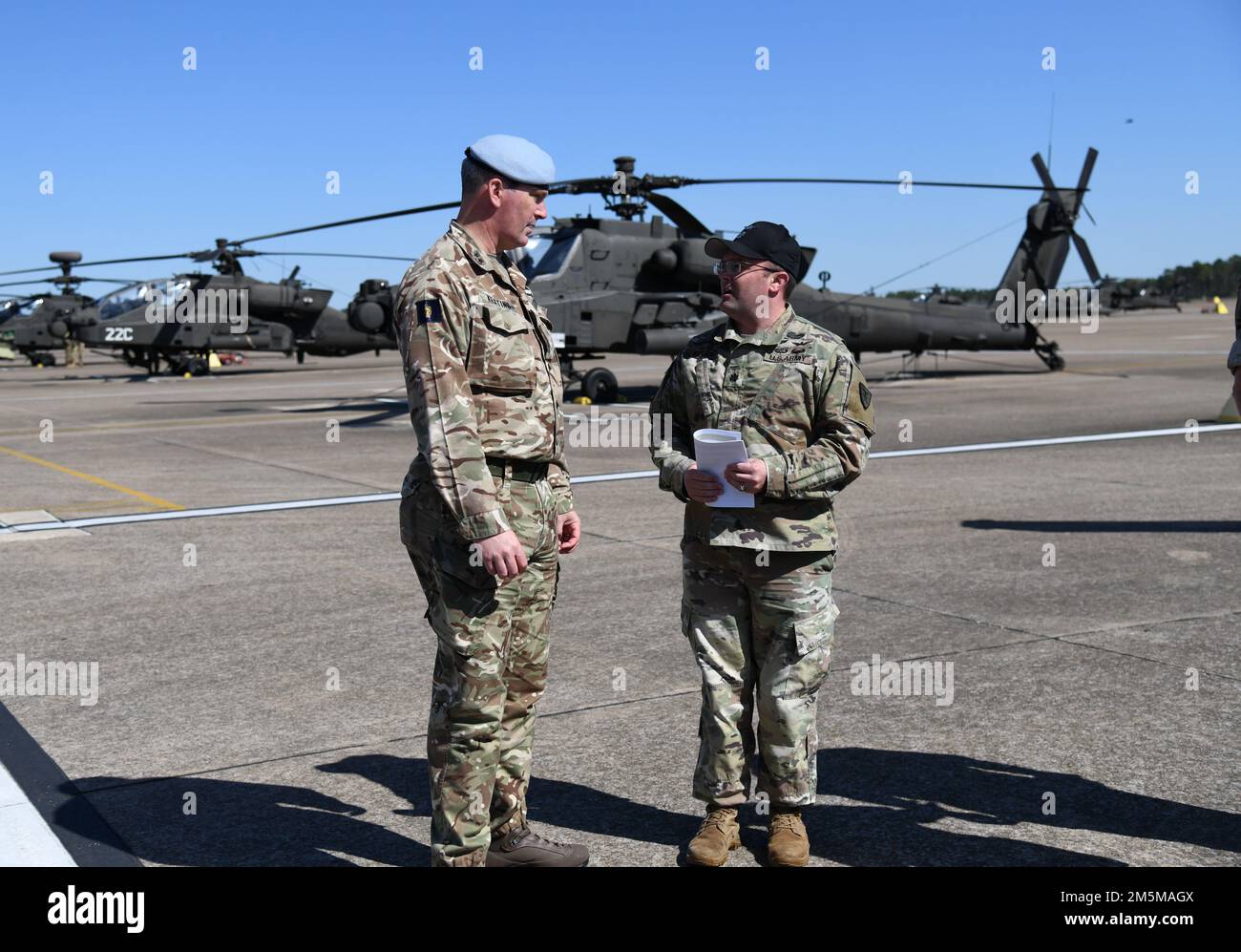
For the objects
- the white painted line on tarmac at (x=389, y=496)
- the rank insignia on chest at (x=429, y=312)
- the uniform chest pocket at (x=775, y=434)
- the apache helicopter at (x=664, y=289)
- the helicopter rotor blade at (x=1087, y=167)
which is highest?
the helicopter rotor blade at (x=1087, y=167)

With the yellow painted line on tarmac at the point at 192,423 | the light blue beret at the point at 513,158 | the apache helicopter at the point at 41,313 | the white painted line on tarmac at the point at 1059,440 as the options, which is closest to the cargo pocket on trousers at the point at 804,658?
the light blue beret at the point at 513,158

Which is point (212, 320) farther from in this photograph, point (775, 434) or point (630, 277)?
point (775, 434)

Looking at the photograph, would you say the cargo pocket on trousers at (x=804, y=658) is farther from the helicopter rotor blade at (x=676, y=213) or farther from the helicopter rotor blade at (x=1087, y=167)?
the helicopter rotor blade at (x=1087, y=167)

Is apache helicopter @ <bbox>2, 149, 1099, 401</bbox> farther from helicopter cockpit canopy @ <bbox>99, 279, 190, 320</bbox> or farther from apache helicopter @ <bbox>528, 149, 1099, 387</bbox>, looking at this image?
helicopter cockpit canopy @ <bbox>99, 279, 190, 320</bbox>

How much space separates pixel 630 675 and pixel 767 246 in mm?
2624

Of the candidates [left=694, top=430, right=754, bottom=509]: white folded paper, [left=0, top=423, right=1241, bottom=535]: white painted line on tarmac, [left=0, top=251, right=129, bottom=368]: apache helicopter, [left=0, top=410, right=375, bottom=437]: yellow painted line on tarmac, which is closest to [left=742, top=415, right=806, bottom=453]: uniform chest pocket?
[left=694, top=430, right=754, bottom=509]: white folded paper

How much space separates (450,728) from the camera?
3543 mm

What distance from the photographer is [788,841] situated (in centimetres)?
388

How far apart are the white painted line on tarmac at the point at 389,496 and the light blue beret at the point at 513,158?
802cm

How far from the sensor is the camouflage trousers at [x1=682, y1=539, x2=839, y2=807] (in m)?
3.96

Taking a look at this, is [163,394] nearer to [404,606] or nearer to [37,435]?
[37,435]

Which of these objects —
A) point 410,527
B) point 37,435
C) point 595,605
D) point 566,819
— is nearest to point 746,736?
point 566,819

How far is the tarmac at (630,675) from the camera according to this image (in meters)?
4.19

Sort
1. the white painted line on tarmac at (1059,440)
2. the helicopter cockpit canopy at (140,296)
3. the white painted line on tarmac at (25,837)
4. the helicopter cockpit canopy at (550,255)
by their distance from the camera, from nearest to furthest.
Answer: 1. the white painted line on tarmac at (25,837)
2. the white painted line on tarmac at (1059,440)
3. the helicopter cockpit canopy at (550,255)
4. the helicopter cockpit canopy at (140,296)
